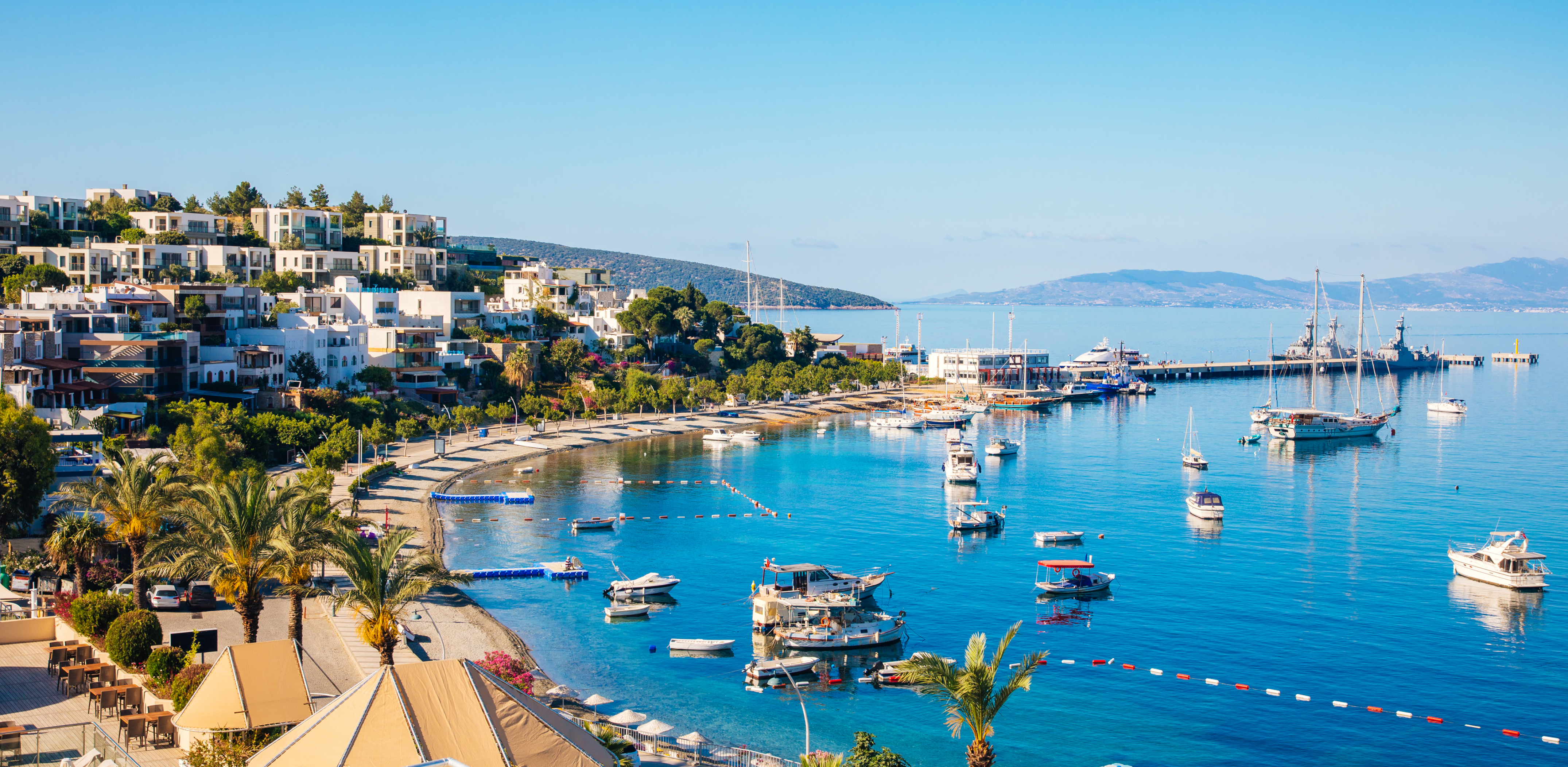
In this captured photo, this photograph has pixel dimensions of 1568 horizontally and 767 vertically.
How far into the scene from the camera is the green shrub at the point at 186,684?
28.0m

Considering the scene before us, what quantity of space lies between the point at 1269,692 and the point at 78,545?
128ft

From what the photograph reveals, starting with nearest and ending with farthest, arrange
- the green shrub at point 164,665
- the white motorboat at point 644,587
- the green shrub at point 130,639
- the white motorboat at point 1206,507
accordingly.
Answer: the green shrub at point 164,665 < the green shrub at point 130,639 < the white motorboat at point 644,587 < the white motorboat at point 1206,507

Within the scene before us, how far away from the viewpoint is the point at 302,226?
123m

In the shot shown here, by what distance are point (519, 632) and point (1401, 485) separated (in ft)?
220

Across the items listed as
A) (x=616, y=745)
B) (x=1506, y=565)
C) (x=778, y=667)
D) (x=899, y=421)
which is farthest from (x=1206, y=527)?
(x=899, y=421)

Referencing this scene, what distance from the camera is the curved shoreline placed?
4416cm

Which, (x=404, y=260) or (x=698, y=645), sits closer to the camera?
(x=698, y=645)

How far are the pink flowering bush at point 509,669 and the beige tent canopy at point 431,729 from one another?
11.6 m

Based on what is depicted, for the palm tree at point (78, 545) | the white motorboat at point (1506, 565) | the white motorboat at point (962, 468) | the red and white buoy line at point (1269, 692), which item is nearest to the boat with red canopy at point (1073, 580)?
the red and white buoy line at point (1269, 692)

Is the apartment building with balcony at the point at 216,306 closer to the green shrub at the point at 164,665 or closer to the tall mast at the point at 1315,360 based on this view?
the green shrub at the point at 164,665

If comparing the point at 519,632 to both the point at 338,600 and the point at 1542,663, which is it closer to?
the point at 338,600

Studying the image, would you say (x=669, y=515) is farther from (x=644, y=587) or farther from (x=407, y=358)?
A: (x=407, y=358)

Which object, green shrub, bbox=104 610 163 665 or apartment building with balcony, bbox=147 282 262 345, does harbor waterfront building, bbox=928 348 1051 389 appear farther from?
green shrub, bbox=104 610 163 665

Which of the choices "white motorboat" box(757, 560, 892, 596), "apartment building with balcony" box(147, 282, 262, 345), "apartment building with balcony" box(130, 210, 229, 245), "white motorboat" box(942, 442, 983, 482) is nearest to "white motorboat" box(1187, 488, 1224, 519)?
"white motorboat" box(942, 442, 983, 482)
